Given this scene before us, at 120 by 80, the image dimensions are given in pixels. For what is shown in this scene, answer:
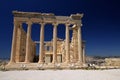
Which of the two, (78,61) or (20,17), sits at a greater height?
(20,17)

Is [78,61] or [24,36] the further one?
[24,36]

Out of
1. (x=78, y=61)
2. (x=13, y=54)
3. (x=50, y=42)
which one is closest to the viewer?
(x=13, y=54)

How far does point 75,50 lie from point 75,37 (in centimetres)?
330

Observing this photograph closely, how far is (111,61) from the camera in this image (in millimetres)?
40750

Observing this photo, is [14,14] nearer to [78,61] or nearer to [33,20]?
[33,20]

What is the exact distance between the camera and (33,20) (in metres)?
37.4

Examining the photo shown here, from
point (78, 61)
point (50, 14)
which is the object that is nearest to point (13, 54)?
point (50, 14)

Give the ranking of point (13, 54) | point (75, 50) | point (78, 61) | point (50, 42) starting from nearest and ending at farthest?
point (13, 54) < point (78, 61) < point (75, 50) < point (50, 42)

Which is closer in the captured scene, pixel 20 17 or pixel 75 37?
pixel 20 17

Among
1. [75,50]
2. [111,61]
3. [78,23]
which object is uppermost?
[78,23]

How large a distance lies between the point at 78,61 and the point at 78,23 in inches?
358

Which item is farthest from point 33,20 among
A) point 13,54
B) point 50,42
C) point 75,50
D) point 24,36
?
point 50,42

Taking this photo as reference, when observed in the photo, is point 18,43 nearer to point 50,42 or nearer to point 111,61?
point 50,42

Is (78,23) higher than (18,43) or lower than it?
higher
